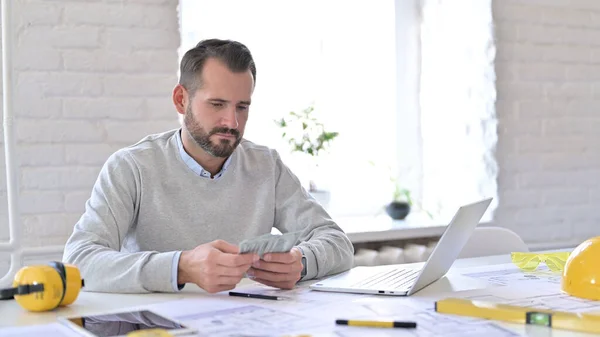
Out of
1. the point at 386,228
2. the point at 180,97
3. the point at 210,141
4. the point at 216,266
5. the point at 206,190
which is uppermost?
the point at 180,97

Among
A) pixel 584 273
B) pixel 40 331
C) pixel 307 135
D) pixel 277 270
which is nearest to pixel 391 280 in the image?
pixel 277 270

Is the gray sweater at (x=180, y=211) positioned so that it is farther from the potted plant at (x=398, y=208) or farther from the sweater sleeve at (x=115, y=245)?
the potted plant at (x=398, y=208)

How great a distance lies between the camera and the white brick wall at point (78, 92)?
2.30 metres

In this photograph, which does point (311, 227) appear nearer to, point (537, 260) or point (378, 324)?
point (537, 260)

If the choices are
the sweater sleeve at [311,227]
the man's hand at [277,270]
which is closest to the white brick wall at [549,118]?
the sweater sleeve at [311,227]

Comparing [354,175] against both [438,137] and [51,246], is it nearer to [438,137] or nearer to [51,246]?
[438,137]

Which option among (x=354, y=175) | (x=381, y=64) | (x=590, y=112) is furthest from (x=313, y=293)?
(x=590, y=112)

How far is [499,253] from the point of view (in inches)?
88.7

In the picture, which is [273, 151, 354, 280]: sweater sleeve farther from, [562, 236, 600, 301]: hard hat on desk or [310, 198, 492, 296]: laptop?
[562, 236, 600, 301]: hard hat on desk

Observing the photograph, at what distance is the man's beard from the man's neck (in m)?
0.02

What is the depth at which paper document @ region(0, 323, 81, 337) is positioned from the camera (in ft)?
3.92

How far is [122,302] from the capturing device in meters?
1.48

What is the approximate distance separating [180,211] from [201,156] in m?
0.16

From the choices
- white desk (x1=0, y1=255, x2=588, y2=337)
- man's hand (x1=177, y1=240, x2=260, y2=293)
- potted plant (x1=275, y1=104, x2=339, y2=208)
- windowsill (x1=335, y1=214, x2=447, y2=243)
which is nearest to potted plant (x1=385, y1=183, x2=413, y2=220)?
windowsill (x1=335, y1=214, x2=447, y2=243)
